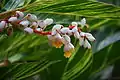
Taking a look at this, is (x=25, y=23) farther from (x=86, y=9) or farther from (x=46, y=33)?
(x=86, y=9)

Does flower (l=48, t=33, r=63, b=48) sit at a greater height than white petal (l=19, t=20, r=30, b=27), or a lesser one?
lesser

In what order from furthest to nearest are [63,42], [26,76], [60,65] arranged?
[60,65] → [26,76] → [63,42]

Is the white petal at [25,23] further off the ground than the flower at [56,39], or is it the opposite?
the white petal at [25,23]

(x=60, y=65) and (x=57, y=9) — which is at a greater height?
(x=57, y=9)

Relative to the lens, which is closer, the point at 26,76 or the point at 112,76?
the point at 26,76

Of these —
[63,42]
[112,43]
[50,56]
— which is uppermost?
[63,42]

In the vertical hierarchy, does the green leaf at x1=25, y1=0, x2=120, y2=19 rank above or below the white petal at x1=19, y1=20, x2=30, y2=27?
below

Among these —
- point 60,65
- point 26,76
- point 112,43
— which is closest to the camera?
point 26,76

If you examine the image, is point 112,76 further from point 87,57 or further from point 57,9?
point 57,9

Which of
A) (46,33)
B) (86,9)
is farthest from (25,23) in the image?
(86,9)

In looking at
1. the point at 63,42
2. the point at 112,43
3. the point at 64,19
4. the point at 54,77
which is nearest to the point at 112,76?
the point at 112,43

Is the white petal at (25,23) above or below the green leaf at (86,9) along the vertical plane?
above
